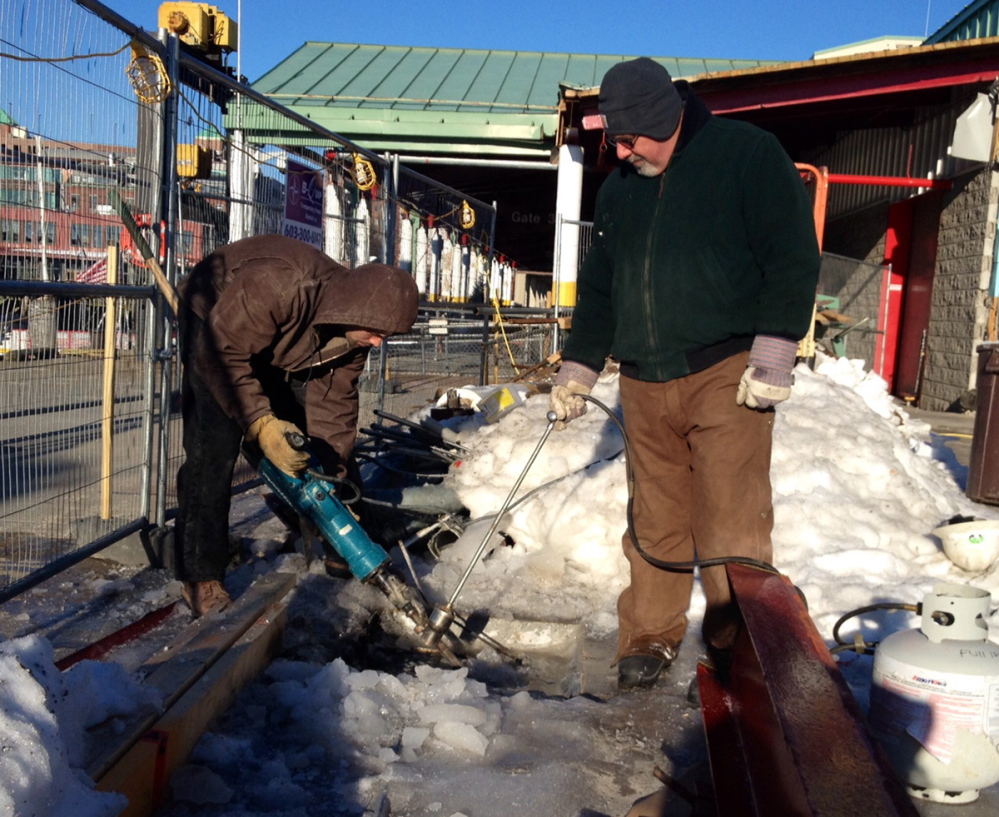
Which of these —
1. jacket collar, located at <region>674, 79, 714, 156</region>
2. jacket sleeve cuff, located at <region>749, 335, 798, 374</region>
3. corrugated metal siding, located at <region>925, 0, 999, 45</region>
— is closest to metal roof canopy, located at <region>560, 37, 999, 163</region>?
corrugated metal siding, located at <region>925, 0, 999, 45</region>

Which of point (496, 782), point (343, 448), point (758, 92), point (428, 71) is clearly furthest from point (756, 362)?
point (428, 71)

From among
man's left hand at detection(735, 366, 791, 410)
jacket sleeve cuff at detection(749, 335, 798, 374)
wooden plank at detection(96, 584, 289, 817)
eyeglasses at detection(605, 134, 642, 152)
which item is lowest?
wooden plank at detection(96, 584, 289, 817)

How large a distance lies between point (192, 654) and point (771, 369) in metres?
1.93

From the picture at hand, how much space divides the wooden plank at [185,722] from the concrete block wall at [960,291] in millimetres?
10535

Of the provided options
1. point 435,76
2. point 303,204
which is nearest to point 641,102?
point 303,204

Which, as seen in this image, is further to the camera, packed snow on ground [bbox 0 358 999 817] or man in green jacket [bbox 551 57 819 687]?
man in green jacket [bbox 551 57 819 687]

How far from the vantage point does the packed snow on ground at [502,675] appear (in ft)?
6.75

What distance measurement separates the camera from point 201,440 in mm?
3705

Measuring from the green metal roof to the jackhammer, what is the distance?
11716 mm

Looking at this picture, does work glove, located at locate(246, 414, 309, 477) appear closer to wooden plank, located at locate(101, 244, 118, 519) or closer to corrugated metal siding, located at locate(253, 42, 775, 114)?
wooden plank, located at locate(101, 244, 118, 519)

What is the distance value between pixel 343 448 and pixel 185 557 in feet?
2.93

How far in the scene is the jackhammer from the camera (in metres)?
3.48

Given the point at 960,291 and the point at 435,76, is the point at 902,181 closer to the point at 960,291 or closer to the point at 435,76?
the point at 960,291

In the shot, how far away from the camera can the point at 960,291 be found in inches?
455
